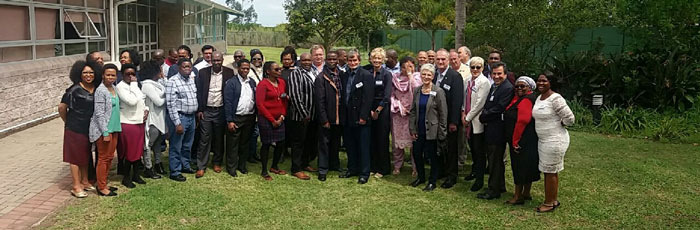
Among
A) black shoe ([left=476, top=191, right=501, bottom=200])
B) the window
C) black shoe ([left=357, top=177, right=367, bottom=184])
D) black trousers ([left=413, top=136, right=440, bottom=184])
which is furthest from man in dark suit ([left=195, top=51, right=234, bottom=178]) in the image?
the window

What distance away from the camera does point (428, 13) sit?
28.2m

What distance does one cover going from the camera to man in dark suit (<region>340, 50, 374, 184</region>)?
6727 millimetres

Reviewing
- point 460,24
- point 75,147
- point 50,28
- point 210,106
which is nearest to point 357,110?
point 210,106

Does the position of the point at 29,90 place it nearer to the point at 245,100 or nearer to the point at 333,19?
the point at 245,100

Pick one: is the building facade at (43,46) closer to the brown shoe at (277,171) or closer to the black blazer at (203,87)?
the black blazer at (203,87)

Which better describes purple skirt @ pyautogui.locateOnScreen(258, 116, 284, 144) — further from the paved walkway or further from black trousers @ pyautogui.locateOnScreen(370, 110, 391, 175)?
the paved walkway

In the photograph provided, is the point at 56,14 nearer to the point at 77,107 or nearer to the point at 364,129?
the point at 77,107

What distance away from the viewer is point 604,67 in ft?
38.1

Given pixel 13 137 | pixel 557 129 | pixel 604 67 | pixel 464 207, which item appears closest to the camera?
pixel 557 129

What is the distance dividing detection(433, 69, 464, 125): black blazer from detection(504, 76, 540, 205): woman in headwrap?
723 mm

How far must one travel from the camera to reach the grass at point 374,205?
5.44m

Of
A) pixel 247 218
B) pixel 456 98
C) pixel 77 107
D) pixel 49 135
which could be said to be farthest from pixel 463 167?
pixel 49 135

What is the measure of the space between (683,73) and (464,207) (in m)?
7.30

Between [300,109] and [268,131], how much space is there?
0.46 meters
